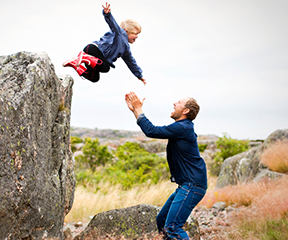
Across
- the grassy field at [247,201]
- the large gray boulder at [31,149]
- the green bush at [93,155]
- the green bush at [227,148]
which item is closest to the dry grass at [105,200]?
the grassy field at [247,201]

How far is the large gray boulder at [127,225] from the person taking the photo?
486cm

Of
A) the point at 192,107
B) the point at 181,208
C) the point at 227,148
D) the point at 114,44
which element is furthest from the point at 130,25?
the point at 227,148

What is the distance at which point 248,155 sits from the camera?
11508 mm

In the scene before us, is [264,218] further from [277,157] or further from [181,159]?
[277,157]

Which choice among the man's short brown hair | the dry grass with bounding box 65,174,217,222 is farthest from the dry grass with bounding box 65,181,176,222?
the man's short brown hair

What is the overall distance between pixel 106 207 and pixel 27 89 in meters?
5.68

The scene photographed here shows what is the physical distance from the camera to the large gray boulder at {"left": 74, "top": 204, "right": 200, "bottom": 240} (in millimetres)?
4863

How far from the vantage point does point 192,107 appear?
3.73 metres

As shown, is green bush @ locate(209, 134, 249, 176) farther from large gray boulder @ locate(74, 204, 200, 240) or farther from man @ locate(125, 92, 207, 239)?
man @ locate(125, 92, 207, 239)

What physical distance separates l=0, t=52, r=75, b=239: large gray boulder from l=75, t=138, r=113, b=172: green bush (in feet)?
32.4

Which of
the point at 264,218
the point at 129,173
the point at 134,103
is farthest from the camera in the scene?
the point at 129,173

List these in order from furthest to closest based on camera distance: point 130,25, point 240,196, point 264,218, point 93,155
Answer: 1. point 93,155
2. point 240,196
3. point 264,218
4. point 130,25

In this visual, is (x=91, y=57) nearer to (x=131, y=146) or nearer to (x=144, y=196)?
(x=144, y=196)

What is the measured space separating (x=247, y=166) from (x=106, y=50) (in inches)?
333
